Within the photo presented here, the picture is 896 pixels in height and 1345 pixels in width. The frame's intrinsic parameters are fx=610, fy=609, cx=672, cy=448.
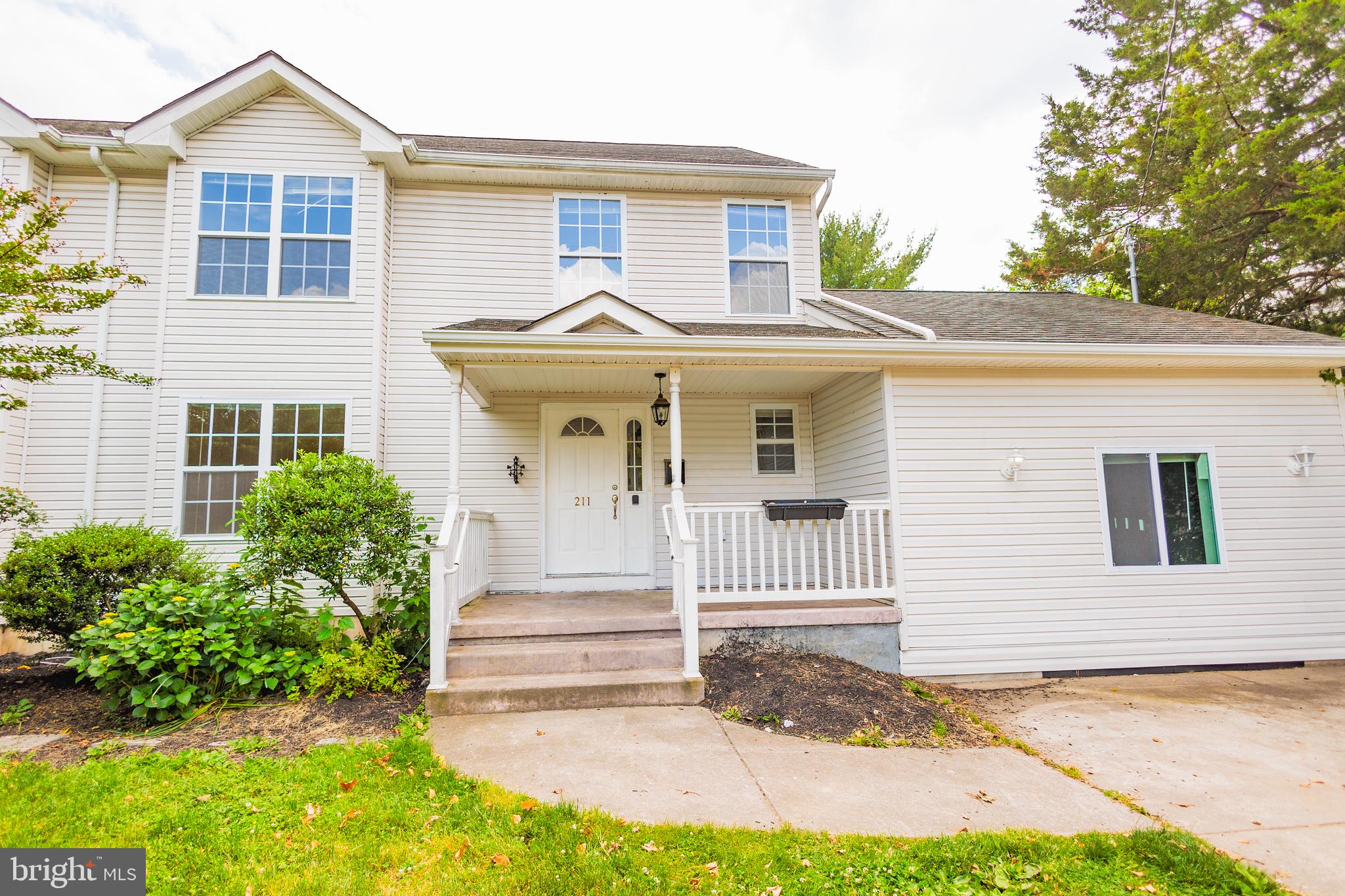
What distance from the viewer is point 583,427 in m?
7.40

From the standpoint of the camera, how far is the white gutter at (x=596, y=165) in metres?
7.10

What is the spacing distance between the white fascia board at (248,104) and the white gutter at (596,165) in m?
0.36

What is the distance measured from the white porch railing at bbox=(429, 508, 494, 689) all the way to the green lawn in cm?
138

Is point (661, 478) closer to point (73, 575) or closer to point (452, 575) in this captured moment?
point (452, 575)

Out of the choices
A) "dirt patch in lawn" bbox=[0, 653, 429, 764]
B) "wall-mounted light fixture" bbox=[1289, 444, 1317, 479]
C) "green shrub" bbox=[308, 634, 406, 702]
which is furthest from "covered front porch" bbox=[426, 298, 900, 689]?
"wall-mounted light fixture" bbox=[1289, 444, 1317, 479]

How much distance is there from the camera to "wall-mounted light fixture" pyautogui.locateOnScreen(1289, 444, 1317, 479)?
629 cm

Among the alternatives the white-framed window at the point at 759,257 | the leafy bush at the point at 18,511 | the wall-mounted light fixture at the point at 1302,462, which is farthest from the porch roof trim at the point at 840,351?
the leafy bush at the point at 18,511

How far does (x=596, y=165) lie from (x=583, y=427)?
3159mm

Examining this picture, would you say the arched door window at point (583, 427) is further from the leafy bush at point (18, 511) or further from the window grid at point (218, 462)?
the leafy bush at point (18, 511)

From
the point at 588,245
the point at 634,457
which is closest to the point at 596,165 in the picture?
the point at 588,245

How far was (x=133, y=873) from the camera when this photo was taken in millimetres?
2512

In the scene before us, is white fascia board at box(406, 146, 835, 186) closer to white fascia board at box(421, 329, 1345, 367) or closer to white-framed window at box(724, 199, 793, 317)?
white-framed window at box(724, 199, 793, 317)

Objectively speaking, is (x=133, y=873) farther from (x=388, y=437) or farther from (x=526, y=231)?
(x=526, y=231)

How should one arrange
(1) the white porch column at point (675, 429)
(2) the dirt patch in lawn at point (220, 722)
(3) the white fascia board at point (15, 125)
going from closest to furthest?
1. (2) the dirt patch in lawn at point (220, 722)
2. (1) the white porch column at point (675, 429)
3. (3) the white fascia board at point (15, 125)
